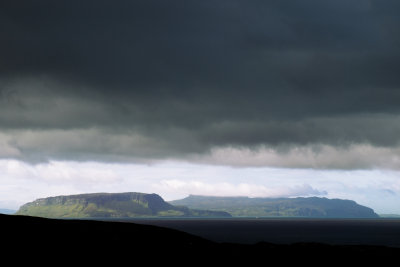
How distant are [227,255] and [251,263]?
28.8 feet

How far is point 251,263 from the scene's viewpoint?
314ft

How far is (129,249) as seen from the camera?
315ft

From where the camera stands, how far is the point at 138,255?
91.4m

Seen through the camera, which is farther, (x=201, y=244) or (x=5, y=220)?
(x=201, y=244)

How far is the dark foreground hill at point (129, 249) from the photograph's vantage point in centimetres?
8544

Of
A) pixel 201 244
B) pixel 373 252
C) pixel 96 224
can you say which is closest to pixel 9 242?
pixel 96 224

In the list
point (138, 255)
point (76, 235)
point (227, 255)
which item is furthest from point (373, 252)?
point (76, 235)

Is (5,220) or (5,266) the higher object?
(5,220)

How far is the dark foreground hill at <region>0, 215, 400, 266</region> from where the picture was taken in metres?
85.4

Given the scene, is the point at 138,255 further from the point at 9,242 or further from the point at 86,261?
the point at 9,242

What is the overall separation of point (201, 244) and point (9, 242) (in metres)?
45.8

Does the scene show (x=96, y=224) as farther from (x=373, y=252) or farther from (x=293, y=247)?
(x=373, y=252)

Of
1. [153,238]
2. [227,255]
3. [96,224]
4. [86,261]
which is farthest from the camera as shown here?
[96,224]

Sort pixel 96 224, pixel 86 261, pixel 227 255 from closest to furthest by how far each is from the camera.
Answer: pixel 86 261 → pixel 227 255 → pixel 96 224
